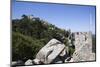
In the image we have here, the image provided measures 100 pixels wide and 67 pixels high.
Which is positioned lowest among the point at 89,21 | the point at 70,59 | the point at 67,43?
the point at 70,59

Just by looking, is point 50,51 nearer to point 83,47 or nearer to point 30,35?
point 30,35

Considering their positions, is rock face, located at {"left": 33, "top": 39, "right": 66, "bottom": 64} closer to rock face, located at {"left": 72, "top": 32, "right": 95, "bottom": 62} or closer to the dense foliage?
the dense foliage

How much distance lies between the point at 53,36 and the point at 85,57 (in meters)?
0.51

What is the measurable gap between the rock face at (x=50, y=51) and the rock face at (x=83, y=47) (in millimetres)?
181

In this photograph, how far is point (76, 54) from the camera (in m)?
2.52

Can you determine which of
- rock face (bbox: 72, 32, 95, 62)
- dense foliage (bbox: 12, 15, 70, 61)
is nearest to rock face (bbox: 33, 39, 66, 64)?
dense foliage (bbox: 12, 15, 70, 61)

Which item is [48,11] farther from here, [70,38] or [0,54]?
[0,54]

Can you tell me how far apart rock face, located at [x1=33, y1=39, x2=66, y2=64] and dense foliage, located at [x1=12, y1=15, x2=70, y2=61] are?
0.05 metres

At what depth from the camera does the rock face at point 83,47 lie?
253cm

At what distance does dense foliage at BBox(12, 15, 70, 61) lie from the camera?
90.2 inches

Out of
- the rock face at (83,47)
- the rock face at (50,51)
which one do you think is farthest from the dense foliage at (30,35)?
the rock face at (83,47)

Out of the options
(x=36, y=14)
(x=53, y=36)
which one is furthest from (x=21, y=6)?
(x=53, y=36)

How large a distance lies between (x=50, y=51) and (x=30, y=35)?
32 centimetres

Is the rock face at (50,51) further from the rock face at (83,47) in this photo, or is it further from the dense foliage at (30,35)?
the rock face at (83,47)
